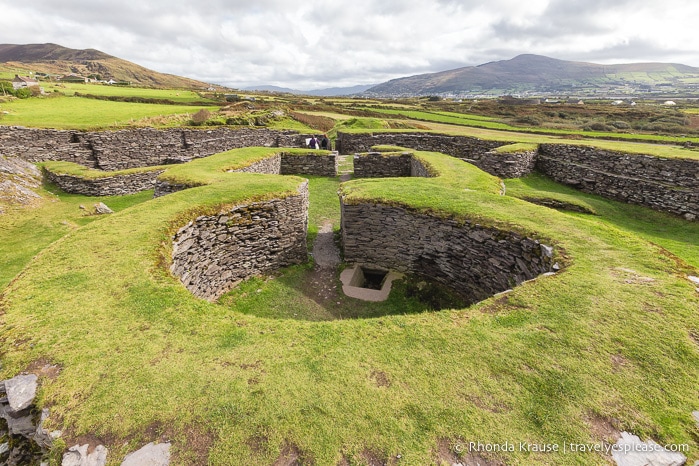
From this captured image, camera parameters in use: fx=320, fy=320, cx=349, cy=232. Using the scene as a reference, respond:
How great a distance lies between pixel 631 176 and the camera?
18094 millimetres

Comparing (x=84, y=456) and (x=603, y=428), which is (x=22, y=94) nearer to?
(x=84, y=456)

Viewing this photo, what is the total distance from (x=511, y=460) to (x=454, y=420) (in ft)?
2.45

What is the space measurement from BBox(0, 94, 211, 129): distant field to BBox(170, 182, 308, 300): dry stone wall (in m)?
21.1

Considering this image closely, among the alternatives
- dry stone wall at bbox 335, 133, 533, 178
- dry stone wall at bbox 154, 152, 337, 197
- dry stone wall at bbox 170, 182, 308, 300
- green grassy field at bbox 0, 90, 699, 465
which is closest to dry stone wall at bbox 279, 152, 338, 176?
dry stone wall at bbox 154, 152, 337, 197

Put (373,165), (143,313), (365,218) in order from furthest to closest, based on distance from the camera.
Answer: (373,165), (365,218), (143,313)

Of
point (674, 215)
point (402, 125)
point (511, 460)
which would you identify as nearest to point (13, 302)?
point (511, 460)

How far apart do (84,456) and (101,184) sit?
19843mm

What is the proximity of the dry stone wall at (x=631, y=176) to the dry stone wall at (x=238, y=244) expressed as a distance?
18127 mm

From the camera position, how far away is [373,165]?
78.6 ft

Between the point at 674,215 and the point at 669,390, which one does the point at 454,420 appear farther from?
the point at 674,215

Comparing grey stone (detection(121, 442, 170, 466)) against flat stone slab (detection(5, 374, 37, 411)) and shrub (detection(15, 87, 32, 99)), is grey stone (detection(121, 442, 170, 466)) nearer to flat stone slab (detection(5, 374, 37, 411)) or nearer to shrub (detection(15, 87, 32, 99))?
flat stone slab (detection(5, 374, 37, 411))

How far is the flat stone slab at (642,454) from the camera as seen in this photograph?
384 cm

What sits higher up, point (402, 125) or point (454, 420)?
point (402, 125)

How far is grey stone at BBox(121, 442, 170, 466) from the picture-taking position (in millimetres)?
3877
